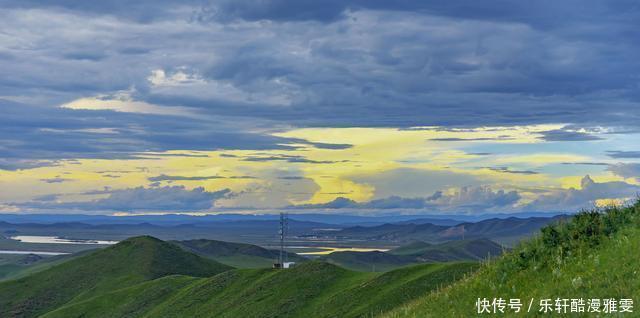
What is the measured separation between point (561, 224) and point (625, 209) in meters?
2.44

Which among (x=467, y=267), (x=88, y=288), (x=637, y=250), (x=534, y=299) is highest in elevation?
(x=637, y=250)

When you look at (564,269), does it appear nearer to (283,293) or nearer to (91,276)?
(283,293)

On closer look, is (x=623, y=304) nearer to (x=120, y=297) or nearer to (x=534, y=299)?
(x=534, y=299)

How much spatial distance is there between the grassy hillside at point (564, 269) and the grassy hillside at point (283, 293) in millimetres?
50629

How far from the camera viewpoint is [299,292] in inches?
3930

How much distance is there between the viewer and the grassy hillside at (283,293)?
86.9 metres

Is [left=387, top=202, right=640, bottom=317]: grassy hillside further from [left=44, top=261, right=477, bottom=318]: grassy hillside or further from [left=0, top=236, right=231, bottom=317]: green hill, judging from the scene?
[left=0, top=236, right=231, bottom=317]: green hill

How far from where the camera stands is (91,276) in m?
178

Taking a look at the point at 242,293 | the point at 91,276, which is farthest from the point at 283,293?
the point at 91,276

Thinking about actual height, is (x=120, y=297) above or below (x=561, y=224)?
below

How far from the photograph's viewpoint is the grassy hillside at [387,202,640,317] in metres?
21.0

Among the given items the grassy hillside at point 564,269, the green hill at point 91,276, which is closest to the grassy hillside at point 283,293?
the green hill at point 91,276

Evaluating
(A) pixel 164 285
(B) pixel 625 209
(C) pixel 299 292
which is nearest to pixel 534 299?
(B) pixel 625 209

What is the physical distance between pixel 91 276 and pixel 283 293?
304ft
